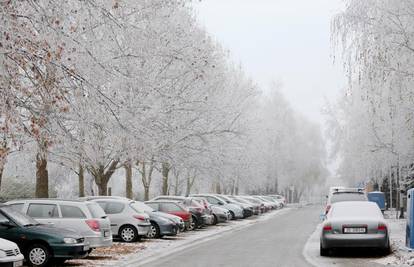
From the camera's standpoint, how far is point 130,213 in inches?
973

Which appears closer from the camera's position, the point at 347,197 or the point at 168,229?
the point at 347,197

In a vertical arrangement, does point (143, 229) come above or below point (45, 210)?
below

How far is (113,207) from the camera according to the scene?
2503cm

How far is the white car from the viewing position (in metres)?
13.3

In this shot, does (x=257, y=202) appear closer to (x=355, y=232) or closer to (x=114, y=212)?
(x=114, y=212)

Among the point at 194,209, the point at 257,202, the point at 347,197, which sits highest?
the point at 347,197

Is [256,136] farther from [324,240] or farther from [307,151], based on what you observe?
[324,240]

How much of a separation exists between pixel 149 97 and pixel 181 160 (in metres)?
8.10

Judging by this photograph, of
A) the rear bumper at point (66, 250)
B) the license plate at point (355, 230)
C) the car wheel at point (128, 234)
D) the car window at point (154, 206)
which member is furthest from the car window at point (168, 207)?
the rear bumper at point (66, 250)

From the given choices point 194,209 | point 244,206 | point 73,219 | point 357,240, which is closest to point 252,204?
point 244,206

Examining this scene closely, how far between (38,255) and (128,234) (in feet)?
27.7

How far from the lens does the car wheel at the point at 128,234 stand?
80.5 ft

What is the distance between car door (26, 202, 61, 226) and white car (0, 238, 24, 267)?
200 inches

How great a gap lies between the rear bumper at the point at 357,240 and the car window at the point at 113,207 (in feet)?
29.0
